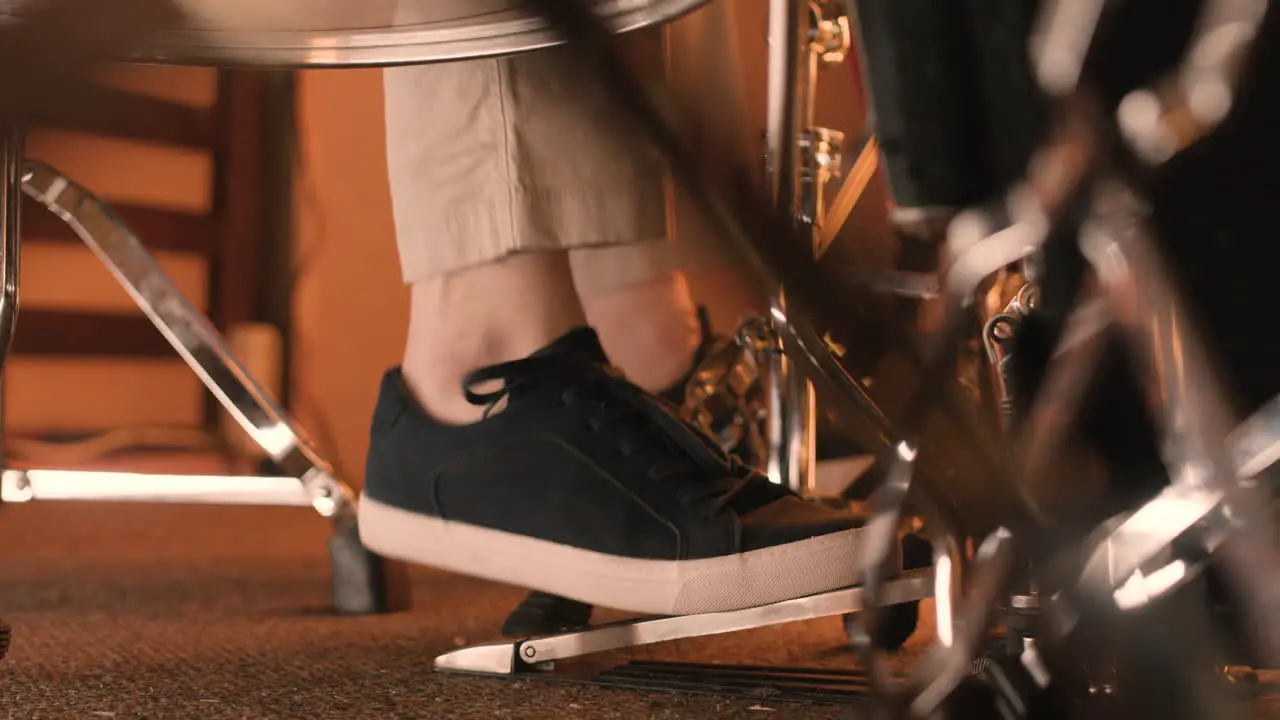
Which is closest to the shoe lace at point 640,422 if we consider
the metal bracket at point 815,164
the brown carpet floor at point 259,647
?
the brown carpet floor at point 259,647

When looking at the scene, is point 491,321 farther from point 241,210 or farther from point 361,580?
point 241,210

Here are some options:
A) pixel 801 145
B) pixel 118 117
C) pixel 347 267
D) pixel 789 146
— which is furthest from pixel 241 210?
pixel 118 117

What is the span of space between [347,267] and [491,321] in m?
1.77

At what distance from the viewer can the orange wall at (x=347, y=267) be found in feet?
7.64

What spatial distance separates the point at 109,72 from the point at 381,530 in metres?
0.57

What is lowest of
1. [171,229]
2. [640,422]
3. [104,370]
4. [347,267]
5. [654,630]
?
[654,630]

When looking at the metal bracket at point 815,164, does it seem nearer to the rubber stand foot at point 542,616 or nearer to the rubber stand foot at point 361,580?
the rubber stand foot at point 542,616

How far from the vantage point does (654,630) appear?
1.86ft

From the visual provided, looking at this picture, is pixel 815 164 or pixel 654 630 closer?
pixel 654 630

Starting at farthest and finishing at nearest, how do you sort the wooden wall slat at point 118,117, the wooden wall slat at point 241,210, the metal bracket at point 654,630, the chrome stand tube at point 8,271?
the wooden wall slat at point 241,210 < the chrome stand tube at point 8,271 < the metal bracket at point 654,630 < the wooden wall slat at point 118,117

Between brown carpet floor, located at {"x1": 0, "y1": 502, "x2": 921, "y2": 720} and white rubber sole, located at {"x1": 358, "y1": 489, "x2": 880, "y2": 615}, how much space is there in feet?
0.16

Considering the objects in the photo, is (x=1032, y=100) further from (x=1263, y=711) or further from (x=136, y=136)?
(x=136, y=136)

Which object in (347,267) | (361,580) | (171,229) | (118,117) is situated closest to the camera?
(118,117)

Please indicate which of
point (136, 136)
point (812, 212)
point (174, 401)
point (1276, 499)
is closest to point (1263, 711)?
point (1276, 499)
